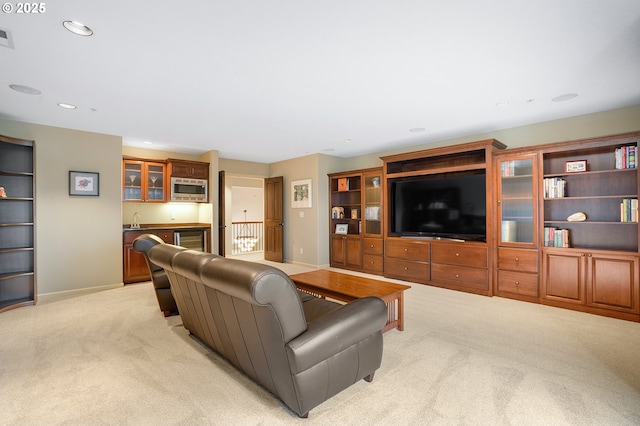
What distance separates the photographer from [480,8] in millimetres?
1900

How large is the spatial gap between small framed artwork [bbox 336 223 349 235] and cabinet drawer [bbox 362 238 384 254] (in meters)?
0.57

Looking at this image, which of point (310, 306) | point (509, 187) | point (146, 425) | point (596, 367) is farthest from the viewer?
point (509, 187)

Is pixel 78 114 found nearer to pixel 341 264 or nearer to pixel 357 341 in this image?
pixel 357 341

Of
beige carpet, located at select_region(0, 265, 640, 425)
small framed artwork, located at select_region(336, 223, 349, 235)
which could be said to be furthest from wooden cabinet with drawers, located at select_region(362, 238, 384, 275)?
beige carpet, located at select_region(0, 265, 640, 425)

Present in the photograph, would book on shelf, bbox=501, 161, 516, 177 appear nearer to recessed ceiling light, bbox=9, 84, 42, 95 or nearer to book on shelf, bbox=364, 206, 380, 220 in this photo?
book on shelf, bbox=364, 206, 380, 220

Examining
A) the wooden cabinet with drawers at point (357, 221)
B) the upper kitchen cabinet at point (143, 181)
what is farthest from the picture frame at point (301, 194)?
the upper kitchen cabinet at point (143, 181)

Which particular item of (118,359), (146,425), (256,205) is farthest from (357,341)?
(256,205)

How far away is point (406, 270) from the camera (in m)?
5.34

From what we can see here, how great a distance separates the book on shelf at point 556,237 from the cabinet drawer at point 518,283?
47 centimetres

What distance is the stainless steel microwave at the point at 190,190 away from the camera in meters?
5.82

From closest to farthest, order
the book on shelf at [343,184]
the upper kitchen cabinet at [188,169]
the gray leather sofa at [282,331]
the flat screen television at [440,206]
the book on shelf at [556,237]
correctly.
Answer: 1. the gray leather sofa at [282,331]
2. the book on shelf at [556,237]
3. the flat screen television at [440,206]
4. the upper kitchen cabinet at [188,169]
5. the book on shelf at [343,184]

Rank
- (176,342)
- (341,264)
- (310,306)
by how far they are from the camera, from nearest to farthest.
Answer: (310,306) < (176,342) < (341,264)

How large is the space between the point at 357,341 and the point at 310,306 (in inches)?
29.9

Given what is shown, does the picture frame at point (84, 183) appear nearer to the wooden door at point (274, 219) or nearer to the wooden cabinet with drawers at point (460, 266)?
the wooden door at point (274, 219)
